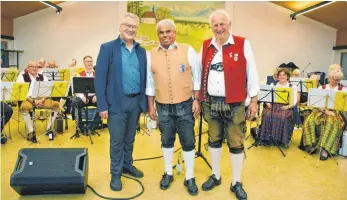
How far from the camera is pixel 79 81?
4641mm

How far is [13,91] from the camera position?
4.16 meters

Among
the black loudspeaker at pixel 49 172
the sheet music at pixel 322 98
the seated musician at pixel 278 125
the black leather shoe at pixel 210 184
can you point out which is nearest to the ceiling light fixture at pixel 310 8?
the seated musician at pixel 278 125

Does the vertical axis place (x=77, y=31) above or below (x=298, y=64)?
above

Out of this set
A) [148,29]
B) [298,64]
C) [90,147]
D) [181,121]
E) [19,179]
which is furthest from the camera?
[298,64]

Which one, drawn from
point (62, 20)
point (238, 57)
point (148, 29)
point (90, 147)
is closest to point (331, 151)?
point (238, 57)

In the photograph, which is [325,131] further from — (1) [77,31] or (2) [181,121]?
(1) [77,31]

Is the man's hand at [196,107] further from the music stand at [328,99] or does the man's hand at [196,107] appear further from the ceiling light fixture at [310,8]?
the ceiling light fixture at [310,8]

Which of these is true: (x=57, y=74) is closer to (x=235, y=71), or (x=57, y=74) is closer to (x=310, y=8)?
(x=235, y=71)

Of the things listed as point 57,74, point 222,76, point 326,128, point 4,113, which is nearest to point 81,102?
point 4,113

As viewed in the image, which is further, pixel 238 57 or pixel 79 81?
pixel 79 81

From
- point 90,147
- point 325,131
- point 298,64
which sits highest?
point 298,64

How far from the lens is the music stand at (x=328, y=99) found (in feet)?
12.1

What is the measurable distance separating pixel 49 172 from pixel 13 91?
2.07m

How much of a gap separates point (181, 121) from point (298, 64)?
352 inches
